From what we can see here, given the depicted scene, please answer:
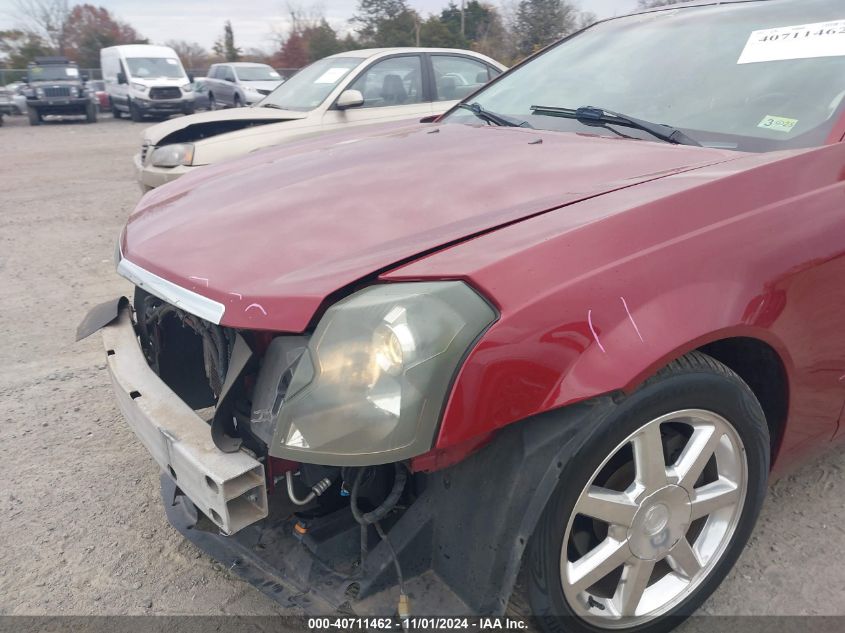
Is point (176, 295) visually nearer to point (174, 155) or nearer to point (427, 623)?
point (427, 623)

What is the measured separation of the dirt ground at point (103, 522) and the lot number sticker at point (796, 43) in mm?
1524

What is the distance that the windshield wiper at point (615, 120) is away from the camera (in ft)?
7.13

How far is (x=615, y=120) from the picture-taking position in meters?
2.38

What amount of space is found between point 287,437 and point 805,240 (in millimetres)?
1406

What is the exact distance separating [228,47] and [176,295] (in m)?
46.7

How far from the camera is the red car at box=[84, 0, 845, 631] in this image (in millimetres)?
1397

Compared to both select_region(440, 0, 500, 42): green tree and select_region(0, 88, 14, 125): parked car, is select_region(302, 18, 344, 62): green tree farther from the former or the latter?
select_region(0, 88, 14, 125): parked car

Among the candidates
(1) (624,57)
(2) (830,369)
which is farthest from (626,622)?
(1) (624,57)

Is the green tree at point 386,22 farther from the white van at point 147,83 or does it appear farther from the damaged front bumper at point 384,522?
the damaged front bumper at point 384,522

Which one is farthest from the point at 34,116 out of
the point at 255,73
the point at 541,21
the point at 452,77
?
the point at 541,21

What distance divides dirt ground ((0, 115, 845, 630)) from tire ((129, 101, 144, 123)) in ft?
54.6

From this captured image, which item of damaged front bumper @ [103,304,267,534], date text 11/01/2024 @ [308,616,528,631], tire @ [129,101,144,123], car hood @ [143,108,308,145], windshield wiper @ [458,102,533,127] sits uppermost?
windshield wiper @ [458,102,533,127]

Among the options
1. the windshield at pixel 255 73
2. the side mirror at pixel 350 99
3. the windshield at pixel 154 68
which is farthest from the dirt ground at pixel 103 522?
the windshield at pixel 154 68

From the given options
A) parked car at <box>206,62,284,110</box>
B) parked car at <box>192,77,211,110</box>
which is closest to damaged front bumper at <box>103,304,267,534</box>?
parked car at <box>206,62,284,110</box>
